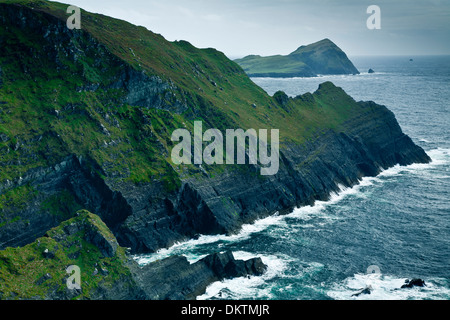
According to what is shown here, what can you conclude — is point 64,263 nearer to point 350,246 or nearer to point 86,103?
point 86,103

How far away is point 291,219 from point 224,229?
17.5 meters

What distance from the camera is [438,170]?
134000mm

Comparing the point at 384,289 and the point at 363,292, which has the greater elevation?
the point at 363,292

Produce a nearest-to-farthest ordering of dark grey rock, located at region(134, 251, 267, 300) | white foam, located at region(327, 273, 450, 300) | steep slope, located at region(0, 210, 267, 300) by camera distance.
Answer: steep slope, located at region(0, 210, 267, 300), dark grey rock, located at region(134, 251, 267, 300), white foam, located at region(327, 273, 450, 300)

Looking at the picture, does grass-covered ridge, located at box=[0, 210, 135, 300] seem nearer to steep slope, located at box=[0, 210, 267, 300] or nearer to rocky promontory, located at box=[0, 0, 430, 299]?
steep slope, located at box=[0, 210, 267, 300]

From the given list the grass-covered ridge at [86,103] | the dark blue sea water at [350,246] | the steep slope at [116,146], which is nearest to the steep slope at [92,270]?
the dark blue sea water at [350,246]

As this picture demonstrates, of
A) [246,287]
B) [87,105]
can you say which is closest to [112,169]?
[87,105]

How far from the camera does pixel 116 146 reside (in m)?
90.2
